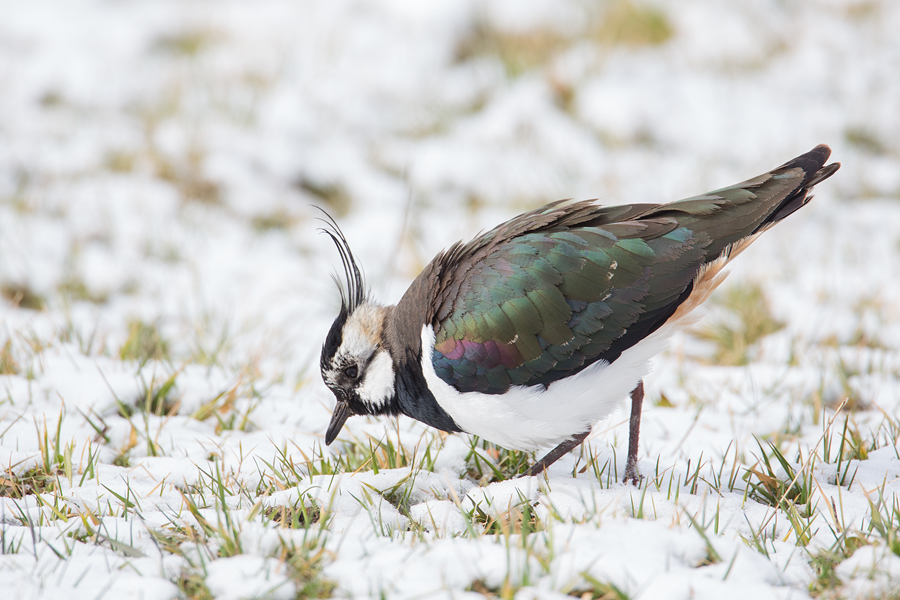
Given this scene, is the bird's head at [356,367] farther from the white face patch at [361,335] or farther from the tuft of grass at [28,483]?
the tuft of grass at [28,483]

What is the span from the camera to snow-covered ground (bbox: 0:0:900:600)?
236 cm

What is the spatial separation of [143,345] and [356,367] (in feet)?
5.04

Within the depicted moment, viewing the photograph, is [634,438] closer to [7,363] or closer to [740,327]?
[740,327]

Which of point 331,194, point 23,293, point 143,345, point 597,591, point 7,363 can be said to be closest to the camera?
point 597,591

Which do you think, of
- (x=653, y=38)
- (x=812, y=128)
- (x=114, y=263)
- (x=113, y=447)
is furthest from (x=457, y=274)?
(x=653, y=38)

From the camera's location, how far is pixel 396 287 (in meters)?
5.50

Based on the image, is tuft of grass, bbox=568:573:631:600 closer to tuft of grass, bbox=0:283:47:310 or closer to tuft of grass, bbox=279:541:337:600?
tuft of grass, bbox=279:541:337:600

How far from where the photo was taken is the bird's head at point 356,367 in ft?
10.8

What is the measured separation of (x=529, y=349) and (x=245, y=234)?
12.4 ft

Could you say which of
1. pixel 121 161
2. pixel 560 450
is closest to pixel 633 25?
pixel 121 161

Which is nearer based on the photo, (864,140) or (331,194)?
(331,194)

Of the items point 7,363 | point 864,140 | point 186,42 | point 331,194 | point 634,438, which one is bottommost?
point 634,438

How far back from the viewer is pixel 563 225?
3.04m

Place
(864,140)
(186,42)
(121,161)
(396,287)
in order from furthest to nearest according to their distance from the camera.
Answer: (186,42)
(864,140)
(121,161)
(396,287)
